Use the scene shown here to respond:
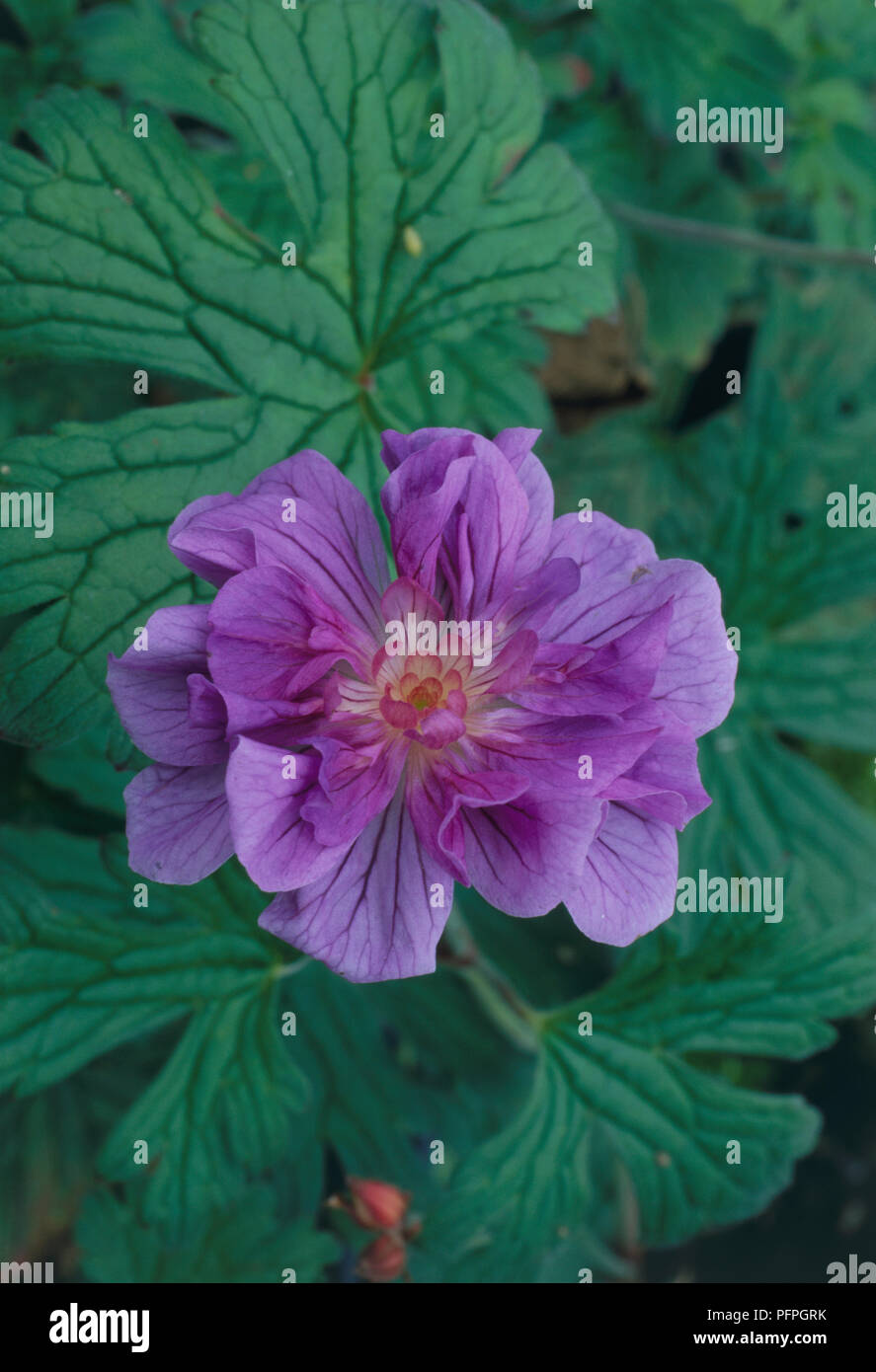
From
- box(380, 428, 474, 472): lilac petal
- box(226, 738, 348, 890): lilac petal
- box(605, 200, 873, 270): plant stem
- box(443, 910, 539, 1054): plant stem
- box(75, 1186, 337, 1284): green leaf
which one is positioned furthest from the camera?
box(605, 200, 873, 270): plant stem

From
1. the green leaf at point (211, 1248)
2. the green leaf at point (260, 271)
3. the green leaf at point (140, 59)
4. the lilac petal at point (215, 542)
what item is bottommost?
the green leaf at point (211, 1248)

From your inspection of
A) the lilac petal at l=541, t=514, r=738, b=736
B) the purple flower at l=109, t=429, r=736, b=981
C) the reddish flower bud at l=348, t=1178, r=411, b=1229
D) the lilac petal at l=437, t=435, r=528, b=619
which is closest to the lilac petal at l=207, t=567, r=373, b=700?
the purple flower at l=109, t=429, r=736, b=981

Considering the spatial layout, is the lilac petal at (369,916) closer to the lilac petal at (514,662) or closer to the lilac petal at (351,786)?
the lilac petal at (351,786)

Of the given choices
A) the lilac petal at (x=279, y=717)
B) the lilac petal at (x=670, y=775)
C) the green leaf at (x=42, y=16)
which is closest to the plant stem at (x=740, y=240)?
the green leaf at (x=42, y=16)

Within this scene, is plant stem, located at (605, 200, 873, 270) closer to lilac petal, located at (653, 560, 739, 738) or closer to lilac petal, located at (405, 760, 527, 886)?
lilac petal, located at (653, 560, 739, 738)

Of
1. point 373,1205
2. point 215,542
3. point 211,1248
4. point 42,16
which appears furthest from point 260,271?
point 211,1248

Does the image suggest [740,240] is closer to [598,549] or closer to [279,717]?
[598,549]
